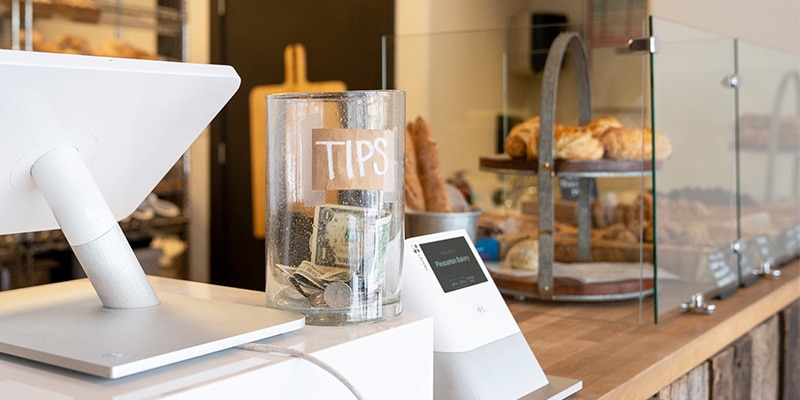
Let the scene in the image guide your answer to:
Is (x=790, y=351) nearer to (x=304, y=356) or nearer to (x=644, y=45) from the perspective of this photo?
(x=644, y=45)

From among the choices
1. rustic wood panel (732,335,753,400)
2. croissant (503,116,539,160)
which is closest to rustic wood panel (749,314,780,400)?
rustic wood panel (732,335,753,400)

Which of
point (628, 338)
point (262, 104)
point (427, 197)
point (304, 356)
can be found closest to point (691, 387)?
point (628, 338)

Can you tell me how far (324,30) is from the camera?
364 centimetres

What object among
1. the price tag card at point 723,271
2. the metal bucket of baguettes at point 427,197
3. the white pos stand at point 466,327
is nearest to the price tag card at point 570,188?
the metal bucket of baguettes at point 427,197

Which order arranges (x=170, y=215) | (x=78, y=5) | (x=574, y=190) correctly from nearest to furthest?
1. (x=574, y=190)
2. (x=78, y=5)
3. (x=170, y=215)

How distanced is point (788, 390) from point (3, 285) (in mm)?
2260

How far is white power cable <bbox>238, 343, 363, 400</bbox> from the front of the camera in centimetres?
71

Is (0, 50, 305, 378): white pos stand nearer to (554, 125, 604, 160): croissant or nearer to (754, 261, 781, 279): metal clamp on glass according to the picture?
(554, 125, 604, 160): croissant

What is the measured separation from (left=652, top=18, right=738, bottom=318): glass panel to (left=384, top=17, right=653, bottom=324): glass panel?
0.11 feet

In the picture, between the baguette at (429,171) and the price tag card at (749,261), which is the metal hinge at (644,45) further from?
the price tag card at (749,261)

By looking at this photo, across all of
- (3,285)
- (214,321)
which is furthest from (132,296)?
(3,285)

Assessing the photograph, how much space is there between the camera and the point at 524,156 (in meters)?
1.62

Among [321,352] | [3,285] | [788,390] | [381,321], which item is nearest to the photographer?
[321,352]

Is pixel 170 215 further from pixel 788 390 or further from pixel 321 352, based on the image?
pixel 321 352
